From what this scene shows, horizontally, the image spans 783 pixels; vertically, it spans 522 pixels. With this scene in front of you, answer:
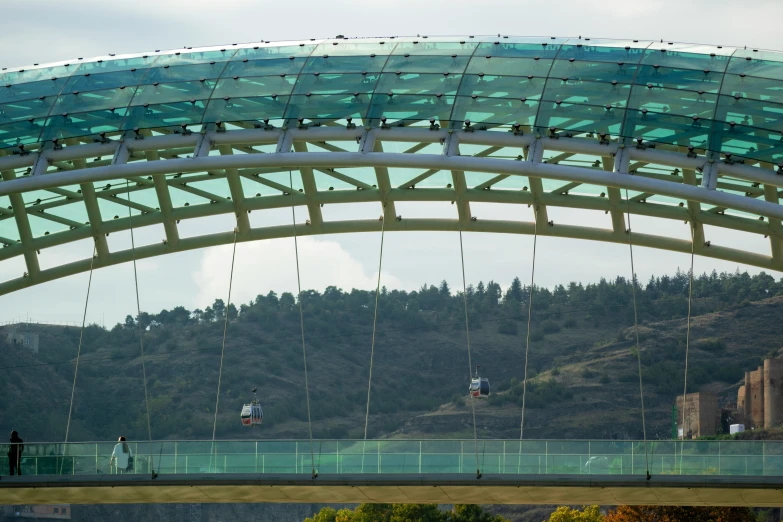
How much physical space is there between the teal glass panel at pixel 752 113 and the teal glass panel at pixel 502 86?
5.21 meters

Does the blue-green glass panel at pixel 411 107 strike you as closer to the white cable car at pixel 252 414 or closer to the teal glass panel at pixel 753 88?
the teal glass panel at pixel 753 88

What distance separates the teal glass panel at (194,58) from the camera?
4144 cm

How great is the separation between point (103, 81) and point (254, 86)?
5.35 meters

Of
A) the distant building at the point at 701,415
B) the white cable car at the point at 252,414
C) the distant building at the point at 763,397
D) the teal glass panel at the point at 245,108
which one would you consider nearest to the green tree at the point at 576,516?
the distant building at the point at 701,415

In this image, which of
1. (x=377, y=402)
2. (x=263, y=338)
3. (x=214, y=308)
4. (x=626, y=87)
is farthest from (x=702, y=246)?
(x=214, y=308)

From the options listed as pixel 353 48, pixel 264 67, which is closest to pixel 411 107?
pixel 353 48

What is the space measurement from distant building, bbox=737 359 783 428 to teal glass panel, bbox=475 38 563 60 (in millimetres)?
113163

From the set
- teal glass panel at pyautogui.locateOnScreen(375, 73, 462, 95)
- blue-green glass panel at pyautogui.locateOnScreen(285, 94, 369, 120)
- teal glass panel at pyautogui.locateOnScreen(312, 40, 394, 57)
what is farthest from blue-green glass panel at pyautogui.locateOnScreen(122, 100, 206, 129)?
teal glass panel at pyautogui.locateOnScreen(375, 73, 462, 95)

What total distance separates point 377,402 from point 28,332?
45.8m

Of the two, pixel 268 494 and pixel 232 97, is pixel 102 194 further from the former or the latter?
pixel 268 494

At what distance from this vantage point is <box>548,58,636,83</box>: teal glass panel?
3728 cm

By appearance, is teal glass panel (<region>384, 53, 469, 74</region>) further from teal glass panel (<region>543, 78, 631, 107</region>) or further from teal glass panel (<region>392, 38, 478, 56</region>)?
teal glass panel (<region>543, 78, 631, 107</region>)

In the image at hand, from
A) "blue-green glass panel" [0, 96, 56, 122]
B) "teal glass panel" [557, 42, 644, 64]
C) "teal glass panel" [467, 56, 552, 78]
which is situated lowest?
"blue-green glass panel" [0, 96, 56, 122]

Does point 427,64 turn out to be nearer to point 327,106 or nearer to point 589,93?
point 327,106
